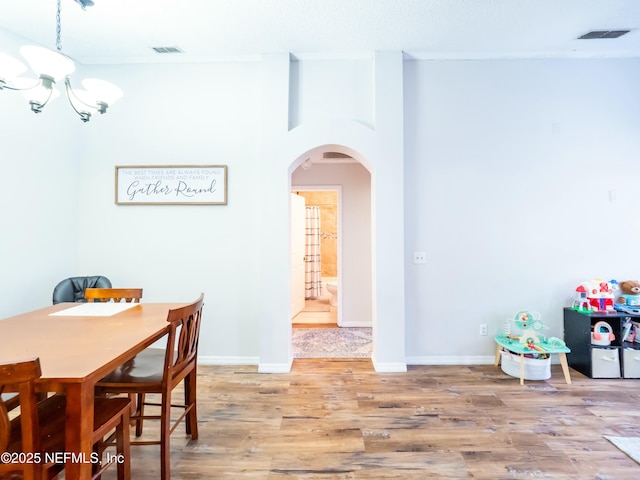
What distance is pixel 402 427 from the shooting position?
2.11 m

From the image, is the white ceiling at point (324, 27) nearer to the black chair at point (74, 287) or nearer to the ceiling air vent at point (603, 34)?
the ceiling air vent at point (603, 34)

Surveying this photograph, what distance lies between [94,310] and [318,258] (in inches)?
195

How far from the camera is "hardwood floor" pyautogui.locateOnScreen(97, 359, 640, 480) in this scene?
1.75m

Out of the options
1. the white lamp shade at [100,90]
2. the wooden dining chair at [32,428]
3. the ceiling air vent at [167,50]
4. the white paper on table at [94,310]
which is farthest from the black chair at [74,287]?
the ceiling air vent at [167,50]

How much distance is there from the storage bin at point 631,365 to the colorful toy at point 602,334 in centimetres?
17

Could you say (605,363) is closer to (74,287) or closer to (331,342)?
(331,342)

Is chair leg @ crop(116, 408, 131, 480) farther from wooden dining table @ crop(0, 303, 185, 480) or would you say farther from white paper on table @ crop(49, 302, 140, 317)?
white paper on table @ crop(49, 302, 140, 317)

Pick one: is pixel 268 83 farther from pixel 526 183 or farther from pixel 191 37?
pixel 526 183

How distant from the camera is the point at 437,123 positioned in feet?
10.4

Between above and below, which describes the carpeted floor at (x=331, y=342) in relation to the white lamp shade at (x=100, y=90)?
below

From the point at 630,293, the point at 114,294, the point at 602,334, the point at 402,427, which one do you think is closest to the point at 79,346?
the point at 114,294

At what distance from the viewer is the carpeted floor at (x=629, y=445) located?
1835 mm

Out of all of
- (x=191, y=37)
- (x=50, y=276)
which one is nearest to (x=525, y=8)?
(x=191, y=37)

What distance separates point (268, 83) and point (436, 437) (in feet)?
10.5
